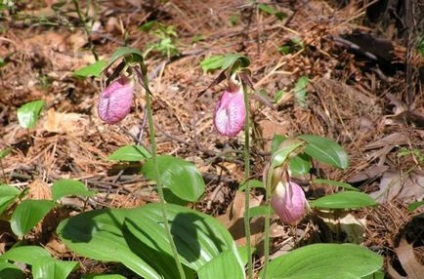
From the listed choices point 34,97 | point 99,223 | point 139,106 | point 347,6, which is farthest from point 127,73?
point 347,6

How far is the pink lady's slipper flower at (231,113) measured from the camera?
1.84 metres

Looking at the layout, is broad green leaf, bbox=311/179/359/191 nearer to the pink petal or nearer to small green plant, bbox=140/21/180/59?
the pink petal

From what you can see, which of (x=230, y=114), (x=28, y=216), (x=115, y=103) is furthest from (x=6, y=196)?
(x=230, y=114)

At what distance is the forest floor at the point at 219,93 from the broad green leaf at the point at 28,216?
0.29 meters

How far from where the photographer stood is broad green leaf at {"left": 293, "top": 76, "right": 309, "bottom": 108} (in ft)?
10.8

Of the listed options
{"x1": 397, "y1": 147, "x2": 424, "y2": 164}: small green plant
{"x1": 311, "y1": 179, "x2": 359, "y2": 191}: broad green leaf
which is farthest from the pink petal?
{"x1": 397, "y1": 147, "x2": 424, "y2": 164}: small green plant

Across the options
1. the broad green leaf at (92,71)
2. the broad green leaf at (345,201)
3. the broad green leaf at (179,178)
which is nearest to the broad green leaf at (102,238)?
the broad green leaf at (179,178)

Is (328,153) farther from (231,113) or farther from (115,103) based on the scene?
(115,103)

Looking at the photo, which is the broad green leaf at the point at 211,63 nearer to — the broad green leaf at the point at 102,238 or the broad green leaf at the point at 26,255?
the broad green leaf at the point at 102,238

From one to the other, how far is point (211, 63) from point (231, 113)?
5.83ft

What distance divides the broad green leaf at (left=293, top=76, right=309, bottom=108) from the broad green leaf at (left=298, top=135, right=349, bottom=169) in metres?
0.72

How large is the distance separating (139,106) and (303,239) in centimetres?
142

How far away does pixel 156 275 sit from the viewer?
2268 millimetres

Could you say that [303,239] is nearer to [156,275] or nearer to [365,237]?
[365,237]
